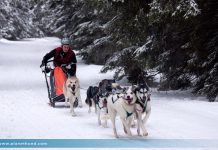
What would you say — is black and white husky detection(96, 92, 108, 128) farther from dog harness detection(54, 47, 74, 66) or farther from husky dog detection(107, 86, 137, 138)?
dog harness detection(54, 47, 74, 66)

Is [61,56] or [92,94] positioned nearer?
[92,94]

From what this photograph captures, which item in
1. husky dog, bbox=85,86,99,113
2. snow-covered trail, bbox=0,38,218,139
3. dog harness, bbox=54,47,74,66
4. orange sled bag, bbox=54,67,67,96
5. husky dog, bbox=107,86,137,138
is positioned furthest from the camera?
dog harness, bbox=54,47,74,66

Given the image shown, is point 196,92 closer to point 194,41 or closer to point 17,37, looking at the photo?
point 194,41

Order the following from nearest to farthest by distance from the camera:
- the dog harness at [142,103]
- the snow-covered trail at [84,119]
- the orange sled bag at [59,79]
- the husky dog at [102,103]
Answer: the dog harness at [142,103], the snow-covered trail at [84,119], the husky dog at [102,103], the orange sled bag at [59,79]

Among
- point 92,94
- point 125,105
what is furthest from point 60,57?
point 125,105

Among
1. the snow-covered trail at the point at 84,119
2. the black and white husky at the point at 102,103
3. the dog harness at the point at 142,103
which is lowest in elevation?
the snow-covered trail at the point at 84,119

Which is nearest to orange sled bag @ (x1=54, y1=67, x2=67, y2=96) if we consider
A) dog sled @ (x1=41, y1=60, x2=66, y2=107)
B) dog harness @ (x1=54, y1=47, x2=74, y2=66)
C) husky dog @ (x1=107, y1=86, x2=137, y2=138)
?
dog sled @ (x1=41, y1=60, x2=66, y2=107)

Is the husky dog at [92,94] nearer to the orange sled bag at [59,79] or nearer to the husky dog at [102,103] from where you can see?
the husky dog at [102,103]

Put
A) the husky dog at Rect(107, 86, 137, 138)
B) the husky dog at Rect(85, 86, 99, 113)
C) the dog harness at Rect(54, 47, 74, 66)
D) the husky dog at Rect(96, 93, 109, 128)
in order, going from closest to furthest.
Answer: the husky dog at Rect(107, 86, 137, 138)
the husky dog at Rect(96, 93, 109, 128)
the husky dog at Rect(85, 86, 99, 113)
the dog harness at Rect(54, 47, 74, 66)

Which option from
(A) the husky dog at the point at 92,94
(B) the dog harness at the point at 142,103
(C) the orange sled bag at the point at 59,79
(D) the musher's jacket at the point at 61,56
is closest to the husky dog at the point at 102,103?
(A) the husky dog at the point at 92,94

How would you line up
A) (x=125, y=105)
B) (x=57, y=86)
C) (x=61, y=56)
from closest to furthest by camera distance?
(x=125, y=105), (x=57, y=86), (x=61, y=56)

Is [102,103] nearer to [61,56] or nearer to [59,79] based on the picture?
[59,79]

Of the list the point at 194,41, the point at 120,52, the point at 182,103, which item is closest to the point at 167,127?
the point at 182,103

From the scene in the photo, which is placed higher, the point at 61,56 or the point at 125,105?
the point at 61,56
